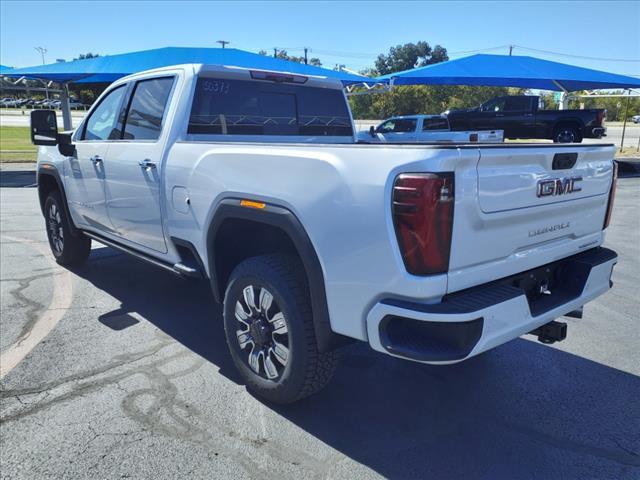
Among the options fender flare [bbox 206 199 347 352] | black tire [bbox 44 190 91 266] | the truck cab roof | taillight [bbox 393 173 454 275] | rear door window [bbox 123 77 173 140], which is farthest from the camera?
black tire [bbox 44 190 91 266]

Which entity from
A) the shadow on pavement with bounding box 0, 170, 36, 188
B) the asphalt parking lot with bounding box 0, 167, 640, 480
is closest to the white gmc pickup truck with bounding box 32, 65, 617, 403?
the asphalt parking lot with bounding box 0, 167, 640, 480

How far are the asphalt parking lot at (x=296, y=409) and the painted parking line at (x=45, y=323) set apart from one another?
2 centimetres

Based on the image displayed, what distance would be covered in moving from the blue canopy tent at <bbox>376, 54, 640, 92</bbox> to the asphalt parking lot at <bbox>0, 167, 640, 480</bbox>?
14678 millimetres

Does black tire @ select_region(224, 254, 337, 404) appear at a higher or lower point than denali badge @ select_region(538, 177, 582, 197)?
lower

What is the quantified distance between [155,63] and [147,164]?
1296 cm

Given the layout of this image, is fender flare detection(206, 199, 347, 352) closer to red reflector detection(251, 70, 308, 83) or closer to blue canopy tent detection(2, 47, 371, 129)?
red reflector detection(251, 70, 308, 83)

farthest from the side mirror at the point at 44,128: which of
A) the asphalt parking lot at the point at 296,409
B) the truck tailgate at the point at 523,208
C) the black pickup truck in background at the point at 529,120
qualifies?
the black pickup truck in background at the point at 529,120

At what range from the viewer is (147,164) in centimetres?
399

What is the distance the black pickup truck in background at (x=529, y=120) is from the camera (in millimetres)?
19156

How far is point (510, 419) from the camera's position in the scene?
3109 mm

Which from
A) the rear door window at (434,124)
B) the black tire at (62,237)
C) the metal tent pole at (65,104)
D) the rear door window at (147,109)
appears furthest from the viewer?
the metal tent pole at (65,104)

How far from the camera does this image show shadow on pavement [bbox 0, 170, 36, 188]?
13773 mm

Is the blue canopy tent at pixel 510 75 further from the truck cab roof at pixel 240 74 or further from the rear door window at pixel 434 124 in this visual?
the truck cab roof at pixel 240 74

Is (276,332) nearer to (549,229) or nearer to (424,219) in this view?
(424,219)
